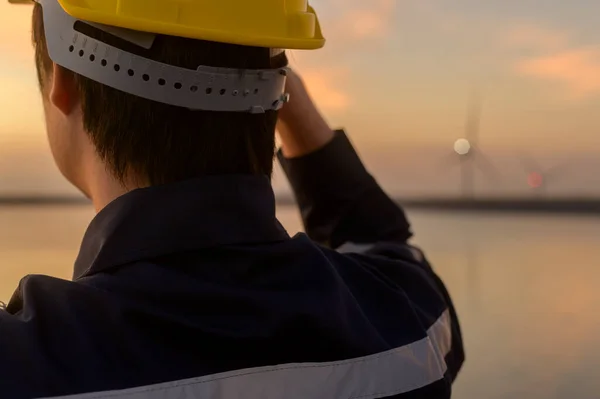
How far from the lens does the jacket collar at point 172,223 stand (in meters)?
0.53

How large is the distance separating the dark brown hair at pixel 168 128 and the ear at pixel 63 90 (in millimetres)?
11

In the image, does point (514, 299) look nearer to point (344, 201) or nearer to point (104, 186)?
point (344, 201)

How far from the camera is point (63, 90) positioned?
1.97ft

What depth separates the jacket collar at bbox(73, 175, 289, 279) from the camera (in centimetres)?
53

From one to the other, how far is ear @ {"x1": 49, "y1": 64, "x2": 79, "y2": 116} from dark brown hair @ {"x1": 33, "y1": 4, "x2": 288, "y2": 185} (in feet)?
0.04

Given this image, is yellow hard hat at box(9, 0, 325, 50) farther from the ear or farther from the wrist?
the wrist


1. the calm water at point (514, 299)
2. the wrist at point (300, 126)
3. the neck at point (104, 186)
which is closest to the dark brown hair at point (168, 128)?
the neck at point (104, 186)

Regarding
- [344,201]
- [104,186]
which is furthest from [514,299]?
[104,186]

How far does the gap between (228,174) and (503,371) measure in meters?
1.37

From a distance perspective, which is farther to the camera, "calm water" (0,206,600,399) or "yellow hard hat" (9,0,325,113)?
"calm water" (0,206,600,399)

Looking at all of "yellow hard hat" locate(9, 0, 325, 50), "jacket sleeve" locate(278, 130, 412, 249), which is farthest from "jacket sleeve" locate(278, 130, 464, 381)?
"yellow hard hat" locate(9, 0, 325, 50)

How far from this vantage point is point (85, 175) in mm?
630

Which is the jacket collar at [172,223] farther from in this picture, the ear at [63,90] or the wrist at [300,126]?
the wrist at [300,126]

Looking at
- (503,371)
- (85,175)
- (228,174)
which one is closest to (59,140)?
(85,175)
